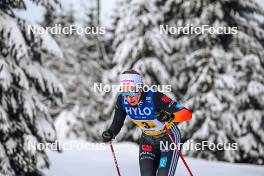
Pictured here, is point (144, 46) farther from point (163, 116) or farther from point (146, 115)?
point (163, 116)

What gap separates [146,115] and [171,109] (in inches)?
16.1

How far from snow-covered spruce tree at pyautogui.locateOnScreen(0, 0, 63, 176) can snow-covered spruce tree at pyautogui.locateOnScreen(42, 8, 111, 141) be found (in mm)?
17715

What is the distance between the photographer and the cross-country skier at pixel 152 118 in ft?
19.7

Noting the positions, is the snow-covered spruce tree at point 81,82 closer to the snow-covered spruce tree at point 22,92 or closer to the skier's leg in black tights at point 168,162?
the snow-covered spruce tree at point 22,92

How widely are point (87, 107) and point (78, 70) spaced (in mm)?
2622

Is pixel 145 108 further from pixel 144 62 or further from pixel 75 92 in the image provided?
pixel 75 92

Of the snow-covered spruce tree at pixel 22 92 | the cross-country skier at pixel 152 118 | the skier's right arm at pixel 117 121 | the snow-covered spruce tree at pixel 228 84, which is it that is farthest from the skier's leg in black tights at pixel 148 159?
the snow-covered spruce tree at pixel 228 84

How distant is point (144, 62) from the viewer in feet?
64.4

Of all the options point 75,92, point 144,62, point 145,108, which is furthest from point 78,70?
point 145,108

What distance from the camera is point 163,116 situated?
6004 mm

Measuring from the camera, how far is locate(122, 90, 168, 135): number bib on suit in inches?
245
